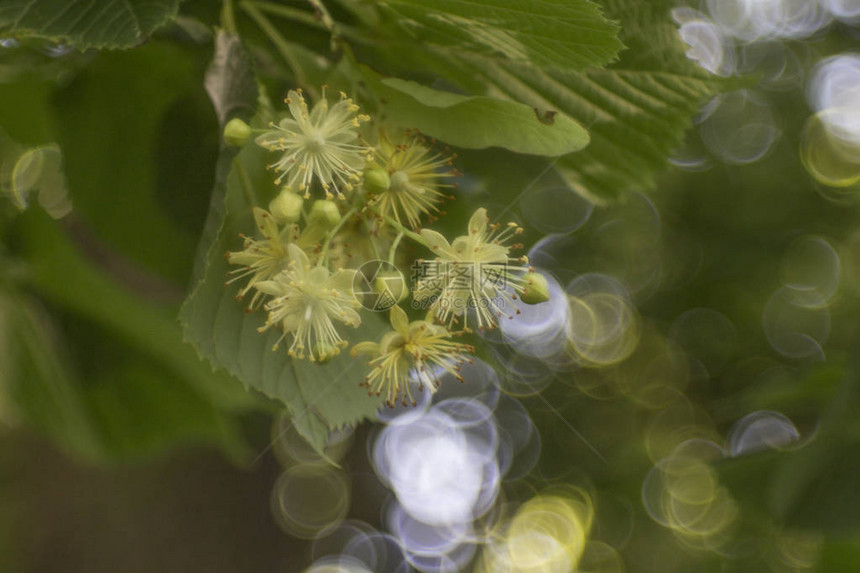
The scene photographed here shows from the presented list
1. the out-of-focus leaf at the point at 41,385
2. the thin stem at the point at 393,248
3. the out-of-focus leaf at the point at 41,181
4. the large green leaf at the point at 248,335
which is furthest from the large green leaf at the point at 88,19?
the out-of-focus leaf at the point at 41,385

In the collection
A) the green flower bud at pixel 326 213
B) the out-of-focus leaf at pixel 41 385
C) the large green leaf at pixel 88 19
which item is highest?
the large green leaf at pixel 88 19

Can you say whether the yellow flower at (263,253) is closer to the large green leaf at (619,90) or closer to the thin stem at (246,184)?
the thin stem at (246,184)

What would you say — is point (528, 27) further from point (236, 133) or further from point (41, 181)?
point (41, 181)

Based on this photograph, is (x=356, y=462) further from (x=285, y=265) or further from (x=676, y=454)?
(x=285, y=265)

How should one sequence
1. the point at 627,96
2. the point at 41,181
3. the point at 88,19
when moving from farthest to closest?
the point at 41,181
the point at 627,96
the point at 88,19

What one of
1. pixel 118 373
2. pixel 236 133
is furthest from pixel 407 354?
pixel 118 373

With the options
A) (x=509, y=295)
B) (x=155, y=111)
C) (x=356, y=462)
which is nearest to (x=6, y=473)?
(x=356, y=462)

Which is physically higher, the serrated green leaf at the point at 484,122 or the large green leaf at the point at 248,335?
the serrated green leaf at the point at 484,122
